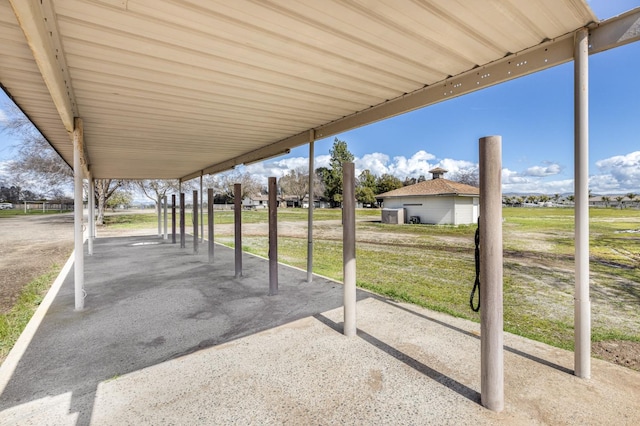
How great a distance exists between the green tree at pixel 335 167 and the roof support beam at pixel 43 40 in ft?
132

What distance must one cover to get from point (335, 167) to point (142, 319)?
40936 mm

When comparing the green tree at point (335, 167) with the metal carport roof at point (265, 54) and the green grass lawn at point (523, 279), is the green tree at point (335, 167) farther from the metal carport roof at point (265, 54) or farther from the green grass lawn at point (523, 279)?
the metal carport roof at point (265, 54)

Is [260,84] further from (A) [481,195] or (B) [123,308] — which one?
(B) [123,308]

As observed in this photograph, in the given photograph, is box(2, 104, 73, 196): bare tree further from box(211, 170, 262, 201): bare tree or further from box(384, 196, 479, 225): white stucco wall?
box(211, 170, 262, 201): bare tree

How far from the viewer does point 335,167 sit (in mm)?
43562

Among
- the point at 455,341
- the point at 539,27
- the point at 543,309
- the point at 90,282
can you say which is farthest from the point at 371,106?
the point at 90,282

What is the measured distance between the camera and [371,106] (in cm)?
396

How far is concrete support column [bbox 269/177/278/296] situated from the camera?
4.40 meters

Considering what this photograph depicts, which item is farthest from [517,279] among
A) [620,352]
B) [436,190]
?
[436,190]

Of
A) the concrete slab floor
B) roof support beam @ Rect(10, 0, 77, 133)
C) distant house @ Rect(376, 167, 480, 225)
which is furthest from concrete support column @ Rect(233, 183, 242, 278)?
distant house @ Rect(376, 167, 480, 225)

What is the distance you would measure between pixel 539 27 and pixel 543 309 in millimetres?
3735

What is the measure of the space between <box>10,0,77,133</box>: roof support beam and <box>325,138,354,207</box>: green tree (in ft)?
132

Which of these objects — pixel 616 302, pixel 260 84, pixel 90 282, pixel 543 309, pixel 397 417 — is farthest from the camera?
pixel 90 282

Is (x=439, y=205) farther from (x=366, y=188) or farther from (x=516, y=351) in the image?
(x=366, y=188)
